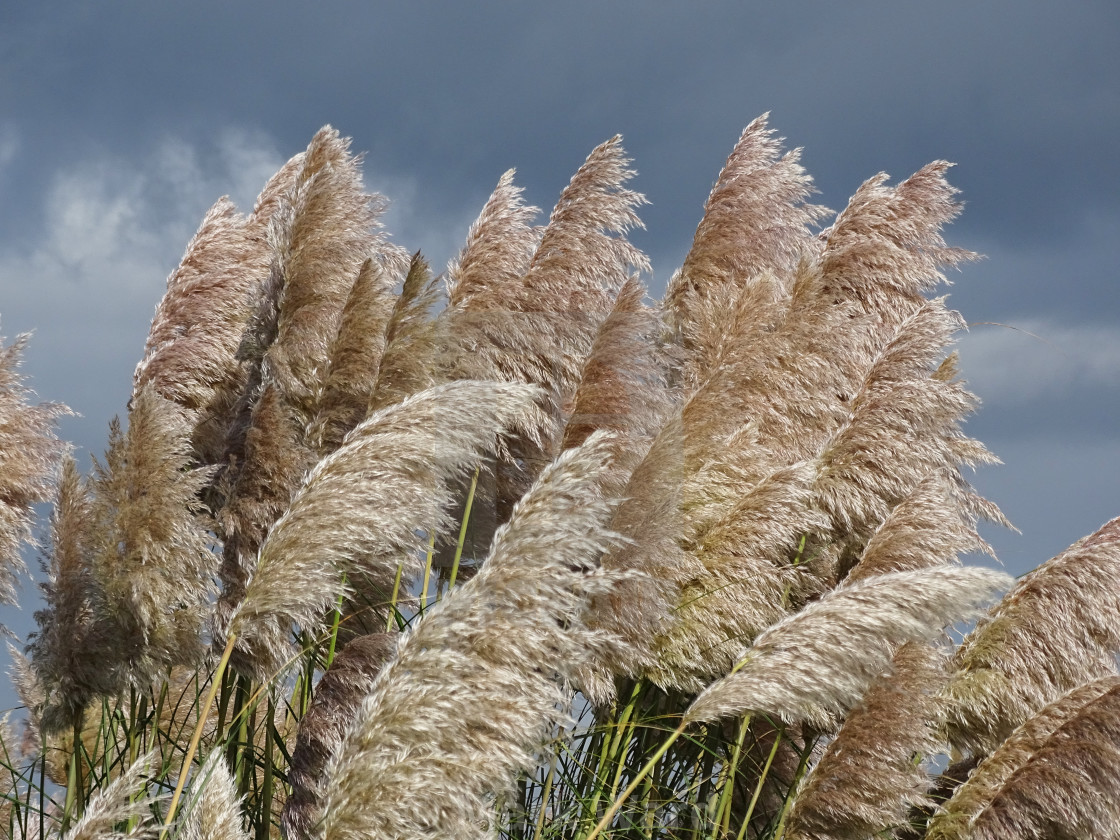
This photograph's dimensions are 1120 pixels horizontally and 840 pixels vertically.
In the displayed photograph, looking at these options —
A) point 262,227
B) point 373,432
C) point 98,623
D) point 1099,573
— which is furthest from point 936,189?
point 98,623

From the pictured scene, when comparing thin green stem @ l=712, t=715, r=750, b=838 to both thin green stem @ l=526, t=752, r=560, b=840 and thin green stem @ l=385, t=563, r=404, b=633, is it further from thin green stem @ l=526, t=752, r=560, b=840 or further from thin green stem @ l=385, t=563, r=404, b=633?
thin green stem @ l=385, t=563, r=404, b=633

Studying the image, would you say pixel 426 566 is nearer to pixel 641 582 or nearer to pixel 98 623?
pixel 641 582

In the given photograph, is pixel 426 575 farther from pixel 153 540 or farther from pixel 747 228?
pixel 747 228

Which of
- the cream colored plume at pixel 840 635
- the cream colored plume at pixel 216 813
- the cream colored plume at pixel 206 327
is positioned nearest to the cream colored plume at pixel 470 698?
the cream colored plume at pixel 216 813

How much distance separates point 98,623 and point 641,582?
1.73 m

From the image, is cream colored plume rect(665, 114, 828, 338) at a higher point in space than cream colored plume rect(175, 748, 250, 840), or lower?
higher

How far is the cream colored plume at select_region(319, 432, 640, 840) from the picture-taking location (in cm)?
240

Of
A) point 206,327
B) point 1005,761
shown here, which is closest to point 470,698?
point 1005,761

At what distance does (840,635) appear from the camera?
3.04 m

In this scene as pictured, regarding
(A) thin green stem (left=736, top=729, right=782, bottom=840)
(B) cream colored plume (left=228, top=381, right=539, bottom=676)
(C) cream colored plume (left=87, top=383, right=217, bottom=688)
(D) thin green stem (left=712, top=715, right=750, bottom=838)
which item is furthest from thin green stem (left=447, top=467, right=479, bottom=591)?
(A) thin green stem (left=736, top=729, right=782, bottom=840)

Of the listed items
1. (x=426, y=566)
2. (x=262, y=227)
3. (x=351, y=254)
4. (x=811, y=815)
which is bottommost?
(x=811, y=815)

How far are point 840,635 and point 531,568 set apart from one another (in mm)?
991

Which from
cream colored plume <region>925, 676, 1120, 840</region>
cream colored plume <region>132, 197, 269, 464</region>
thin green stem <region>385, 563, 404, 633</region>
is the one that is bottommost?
cream colored plume <region>925, 676, 1120, 840</region>

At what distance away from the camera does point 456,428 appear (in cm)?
310
